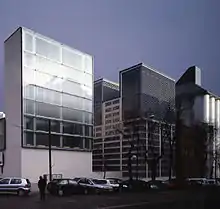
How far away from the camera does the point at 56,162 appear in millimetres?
2059

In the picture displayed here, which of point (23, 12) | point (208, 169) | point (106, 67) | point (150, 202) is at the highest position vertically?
point (23, 12)

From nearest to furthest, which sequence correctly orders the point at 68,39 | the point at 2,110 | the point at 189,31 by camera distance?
the point at 2,110, the point at 68,39, the point at 189,31

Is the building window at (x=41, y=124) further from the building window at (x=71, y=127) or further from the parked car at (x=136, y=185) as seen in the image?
the parked car at (x=136, y=185)

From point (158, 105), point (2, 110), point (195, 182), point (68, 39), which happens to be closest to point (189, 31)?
point (158, 105)

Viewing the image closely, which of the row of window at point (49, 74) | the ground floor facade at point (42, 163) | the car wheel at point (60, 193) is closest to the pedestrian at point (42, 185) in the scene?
the ground floor facade at point (42, 163)

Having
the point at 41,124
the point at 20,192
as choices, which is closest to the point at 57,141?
the point at 41,124

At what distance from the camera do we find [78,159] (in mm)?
2266

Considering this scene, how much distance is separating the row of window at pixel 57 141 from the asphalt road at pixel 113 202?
351 mm

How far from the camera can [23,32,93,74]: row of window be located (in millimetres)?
1910

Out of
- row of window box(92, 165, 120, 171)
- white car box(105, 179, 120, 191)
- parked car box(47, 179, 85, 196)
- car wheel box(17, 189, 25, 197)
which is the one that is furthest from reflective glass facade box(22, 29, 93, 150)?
car wheel box(17, 189, 25, 197)

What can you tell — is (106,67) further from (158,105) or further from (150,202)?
(150,202)

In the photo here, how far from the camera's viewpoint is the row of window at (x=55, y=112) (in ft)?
6.26

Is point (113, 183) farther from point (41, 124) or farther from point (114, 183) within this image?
point (41, 124)

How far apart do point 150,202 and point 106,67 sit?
0.76 meters
